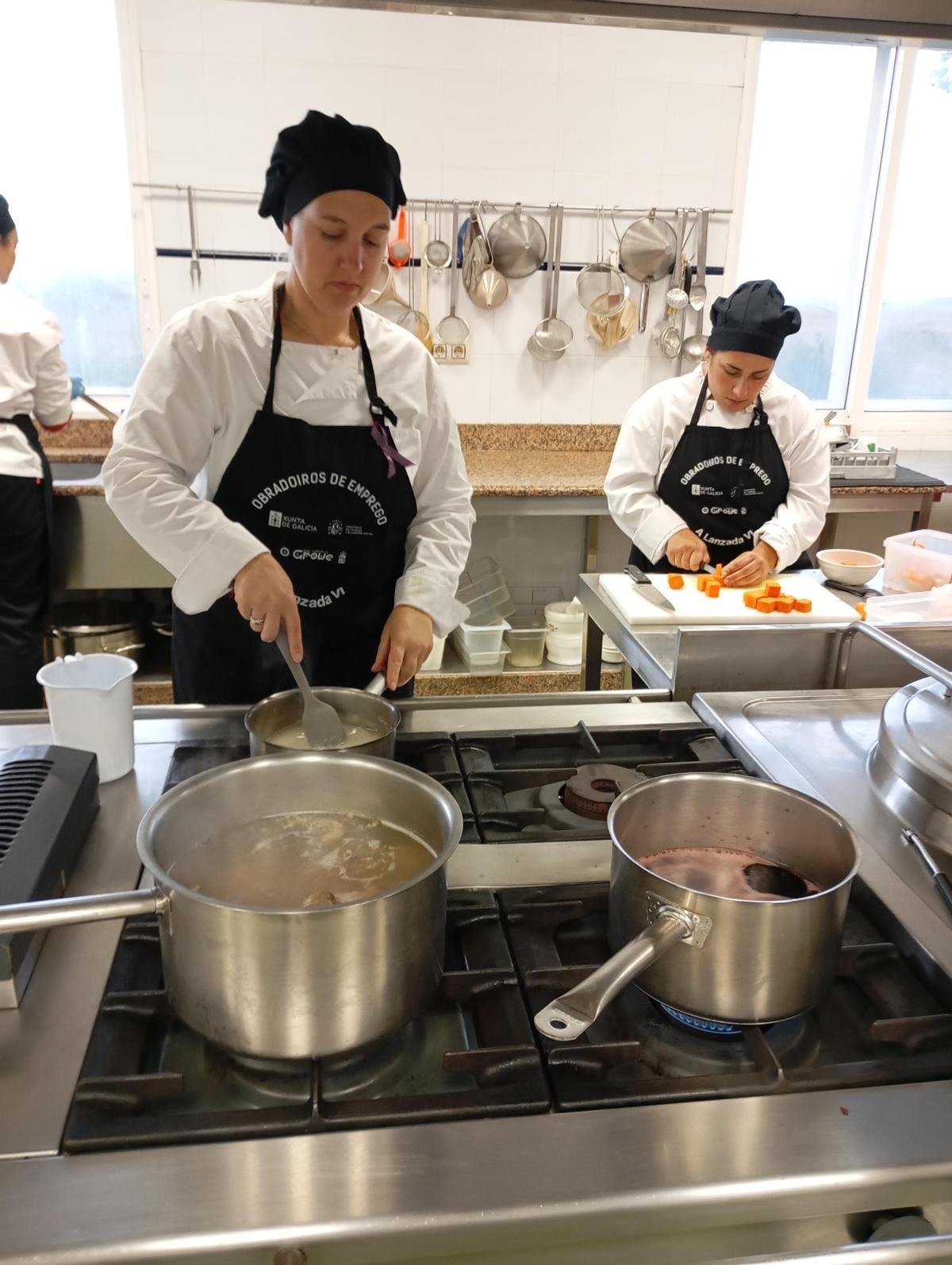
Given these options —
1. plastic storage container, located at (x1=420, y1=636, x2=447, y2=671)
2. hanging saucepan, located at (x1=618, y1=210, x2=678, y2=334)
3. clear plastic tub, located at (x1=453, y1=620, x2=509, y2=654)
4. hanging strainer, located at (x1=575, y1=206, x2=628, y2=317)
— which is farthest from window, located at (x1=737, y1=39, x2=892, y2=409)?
plastic storage container, located at (x1=420, y1=636, x2=447, y2=671)

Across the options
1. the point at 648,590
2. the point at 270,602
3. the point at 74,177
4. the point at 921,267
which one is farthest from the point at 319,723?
the point at 921,267

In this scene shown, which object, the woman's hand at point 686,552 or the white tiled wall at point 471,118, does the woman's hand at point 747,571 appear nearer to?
the woman's hand at point 686,552

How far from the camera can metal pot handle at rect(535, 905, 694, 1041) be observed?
641mm

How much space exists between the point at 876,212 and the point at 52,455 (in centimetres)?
316

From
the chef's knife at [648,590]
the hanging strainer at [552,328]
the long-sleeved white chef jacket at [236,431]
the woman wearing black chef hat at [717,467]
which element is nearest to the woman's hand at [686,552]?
the woman wearing black chef hat at [717,467]

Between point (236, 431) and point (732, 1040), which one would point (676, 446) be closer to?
point (236, 431)

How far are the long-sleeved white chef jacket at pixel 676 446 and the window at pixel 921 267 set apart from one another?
1.83 metres

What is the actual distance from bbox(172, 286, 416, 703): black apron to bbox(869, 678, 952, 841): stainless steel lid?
82cm

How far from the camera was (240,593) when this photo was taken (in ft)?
4.06

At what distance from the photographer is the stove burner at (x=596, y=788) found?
3.54ft

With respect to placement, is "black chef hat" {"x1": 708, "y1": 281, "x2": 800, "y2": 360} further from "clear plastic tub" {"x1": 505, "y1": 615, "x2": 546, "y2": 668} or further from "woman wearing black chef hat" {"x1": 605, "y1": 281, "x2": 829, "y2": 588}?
"clear plastic tub" {"x1": 505, "y1": 615, "x2": 546, "y2": 668}

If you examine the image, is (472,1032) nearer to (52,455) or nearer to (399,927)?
(399,927)

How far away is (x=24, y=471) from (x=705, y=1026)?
101 inches

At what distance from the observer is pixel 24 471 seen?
2.72 meters
